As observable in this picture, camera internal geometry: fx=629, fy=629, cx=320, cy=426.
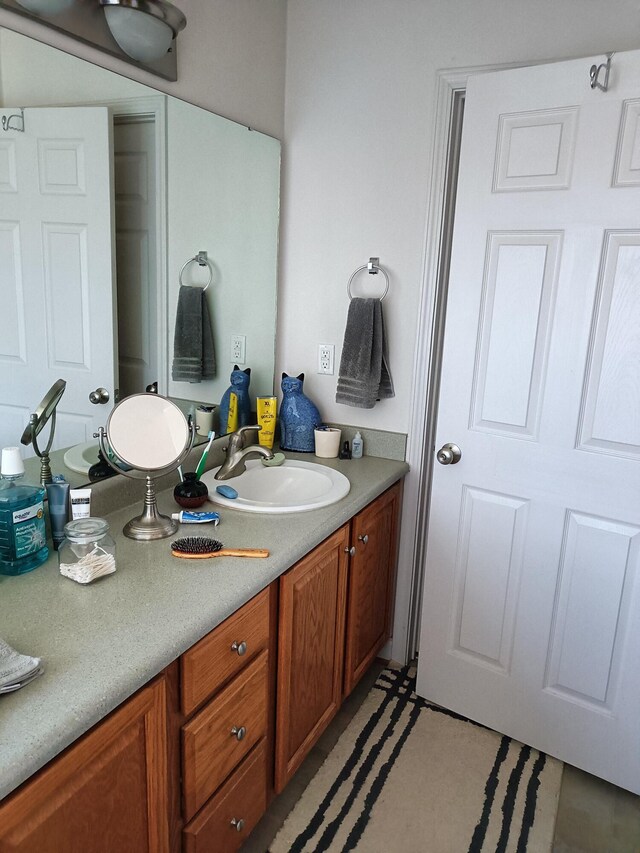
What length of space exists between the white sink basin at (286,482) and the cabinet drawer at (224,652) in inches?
19.0

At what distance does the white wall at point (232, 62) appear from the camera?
1.73 meters

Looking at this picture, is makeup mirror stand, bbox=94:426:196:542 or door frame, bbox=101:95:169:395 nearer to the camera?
makeup mirror stand, bbox=94:426:196:542

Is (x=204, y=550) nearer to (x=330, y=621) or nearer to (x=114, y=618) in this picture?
(x=114, y=618)

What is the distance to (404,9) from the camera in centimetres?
195

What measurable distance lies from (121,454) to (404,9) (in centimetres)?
161

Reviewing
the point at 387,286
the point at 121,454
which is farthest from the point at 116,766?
the point at 387,286

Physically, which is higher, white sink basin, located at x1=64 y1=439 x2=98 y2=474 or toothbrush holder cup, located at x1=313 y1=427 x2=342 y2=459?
white sink basin, located at x1=64 y1=439 x2=98 y2=474

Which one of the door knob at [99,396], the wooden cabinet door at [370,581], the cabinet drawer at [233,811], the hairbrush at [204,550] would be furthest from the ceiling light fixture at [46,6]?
the cabinet drawer at [233,811]

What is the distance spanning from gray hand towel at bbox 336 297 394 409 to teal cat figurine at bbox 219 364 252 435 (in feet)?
1.10

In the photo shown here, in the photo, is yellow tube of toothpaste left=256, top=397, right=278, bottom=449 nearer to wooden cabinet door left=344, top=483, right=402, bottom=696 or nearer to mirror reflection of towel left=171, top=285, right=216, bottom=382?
mirror reflection of towel left=171, top=285, right=216, bottom=382

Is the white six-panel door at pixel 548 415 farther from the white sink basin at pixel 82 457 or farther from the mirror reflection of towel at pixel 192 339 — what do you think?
the white sink basin at pixel 82 457

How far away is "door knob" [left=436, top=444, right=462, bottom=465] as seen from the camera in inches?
78.2

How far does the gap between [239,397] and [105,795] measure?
4.44 feet

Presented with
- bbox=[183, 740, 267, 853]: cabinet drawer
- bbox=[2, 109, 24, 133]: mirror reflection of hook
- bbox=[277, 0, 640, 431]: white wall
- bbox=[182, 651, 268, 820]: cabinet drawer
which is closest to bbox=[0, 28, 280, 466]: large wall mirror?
bbox=[2, 109, 24, 133]: mirror reflection of hook
